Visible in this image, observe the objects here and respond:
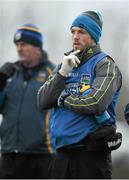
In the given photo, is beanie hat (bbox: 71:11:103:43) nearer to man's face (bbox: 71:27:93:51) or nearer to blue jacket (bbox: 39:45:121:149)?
man's face (bbox: 71:27:93:51)

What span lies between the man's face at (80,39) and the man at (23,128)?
2.04 meters

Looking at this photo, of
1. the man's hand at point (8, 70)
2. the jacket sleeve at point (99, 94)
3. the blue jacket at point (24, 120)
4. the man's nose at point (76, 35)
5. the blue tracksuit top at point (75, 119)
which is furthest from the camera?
the man's hand at point (8, 70)

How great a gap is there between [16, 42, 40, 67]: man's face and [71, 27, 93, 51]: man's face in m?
2.17

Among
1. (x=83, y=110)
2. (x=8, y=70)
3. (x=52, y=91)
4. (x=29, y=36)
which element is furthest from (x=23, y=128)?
(x=83, y=110)

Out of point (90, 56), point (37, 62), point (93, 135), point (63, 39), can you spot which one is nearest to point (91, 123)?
point (93, 135)

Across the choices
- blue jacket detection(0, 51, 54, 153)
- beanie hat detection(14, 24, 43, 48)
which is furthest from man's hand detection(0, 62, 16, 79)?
beanie hat detection(14, 24, 43, 48)

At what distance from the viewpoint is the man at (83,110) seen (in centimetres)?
809

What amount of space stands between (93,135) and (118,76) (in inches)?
24.2

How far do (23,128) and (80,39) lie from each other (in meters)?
2.19

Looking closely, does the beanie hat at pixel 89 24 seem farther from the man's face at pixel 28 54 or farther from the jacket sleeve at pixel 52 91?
the man's face at pixel 28 54

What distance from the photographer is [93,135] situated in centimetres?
808

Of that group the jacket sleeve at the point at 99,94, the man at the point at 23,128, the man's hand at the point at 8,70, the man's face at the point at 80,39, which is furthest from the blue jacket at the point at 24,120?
the jacket sleeve at the point at 99,94

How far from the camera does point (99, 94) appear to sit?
8.05m

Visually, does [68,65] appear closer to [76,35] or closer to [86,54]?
[86,54]
